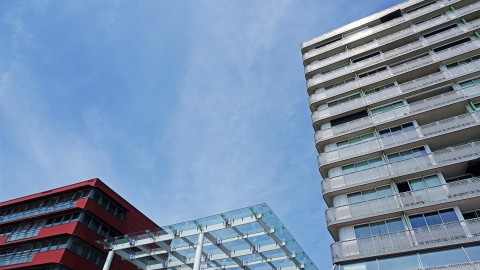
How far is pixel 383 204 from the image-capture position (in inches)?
859

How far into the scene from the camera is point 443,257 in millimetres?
18203

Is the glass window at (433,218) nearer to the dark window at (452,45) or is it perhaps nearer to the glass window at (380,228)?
the glass window at (380,228)

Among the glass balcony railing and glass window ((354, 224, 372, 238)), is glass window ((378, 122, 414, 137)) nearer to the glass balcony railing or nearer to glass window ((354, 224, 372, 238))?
the glass balcony railing

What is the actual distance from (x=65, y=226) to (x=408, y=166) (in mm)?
28378

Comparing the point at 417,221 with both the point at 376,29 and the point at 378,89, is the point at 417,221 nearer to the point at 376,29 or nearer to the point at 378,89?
the point at 378,89

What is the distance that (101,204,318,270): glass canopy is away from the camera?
71.3 feet

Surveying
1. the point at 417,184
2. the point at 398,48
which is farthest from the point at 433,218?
the point at 398,48

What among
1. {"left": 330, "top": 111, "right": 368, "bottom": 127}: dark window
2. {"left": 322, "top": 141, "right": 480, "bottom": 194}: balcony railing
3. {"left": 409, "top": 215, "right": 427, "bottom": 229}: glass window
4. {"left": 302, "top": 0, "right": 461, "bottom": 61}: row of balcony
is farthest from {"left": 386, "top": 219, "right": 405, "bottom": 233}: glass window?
{"left": 302, "top": 0, "right": 461, "bottom": 61}: row of balcony

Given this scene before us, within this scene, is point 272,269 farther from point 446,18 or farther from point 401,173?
point 446,18

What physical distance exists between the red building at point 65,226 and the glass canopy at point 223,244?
620 centimetres

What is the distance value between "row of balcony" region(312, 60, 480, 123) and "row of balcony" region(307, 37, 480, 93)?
4.09 feet

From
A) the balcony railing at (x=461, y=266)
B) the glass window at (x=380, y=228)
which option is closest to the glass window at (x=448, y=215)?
the glass window at (x=380, y=228)

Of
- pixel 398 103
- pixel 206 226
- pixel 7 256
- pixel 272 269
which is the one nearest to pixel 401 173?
pixel 398 103

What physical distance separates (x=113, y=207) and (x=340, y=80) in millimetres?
25437
